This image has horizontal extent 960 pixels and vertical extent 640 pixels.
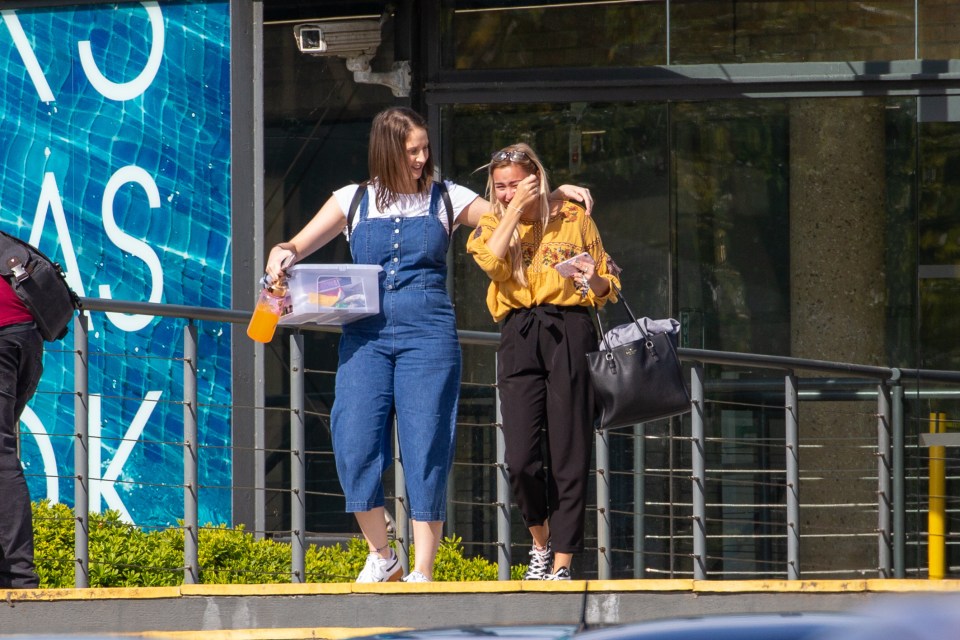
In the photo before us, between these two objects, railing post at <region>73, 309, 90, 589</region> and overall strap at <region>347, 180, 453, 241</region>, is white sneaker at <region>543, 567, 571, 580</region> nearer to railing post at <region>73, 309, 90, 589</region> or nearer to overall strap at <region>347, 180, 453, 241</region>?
overall strap at <region>347, 180, 453, 241</region>

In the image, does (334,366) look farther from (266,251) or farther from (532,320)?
(532,320)

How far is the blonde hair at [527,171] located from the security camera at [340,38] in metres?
3.29

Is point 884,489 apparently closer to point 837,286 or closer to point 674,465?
point 674,465

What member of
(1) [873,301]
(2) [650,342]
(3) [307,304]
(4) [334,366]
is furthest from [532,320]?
(1) [873,301]

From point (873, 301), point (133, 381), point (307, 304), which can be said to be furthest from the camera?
point (873, 301)

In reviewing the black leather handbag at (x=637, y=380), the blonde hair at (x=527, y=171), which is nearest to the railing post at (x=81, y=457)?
the blonde hair at (x=527, y=171)

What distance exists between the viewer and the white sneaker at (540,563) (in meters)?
5.55

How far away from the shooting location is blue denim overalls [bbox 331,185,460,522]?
5273 millimetres

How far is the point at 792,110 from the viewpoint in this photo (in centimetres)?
895

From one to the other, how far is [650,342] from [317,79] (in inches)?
156

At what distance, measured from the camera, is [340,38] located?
8602 millimetres

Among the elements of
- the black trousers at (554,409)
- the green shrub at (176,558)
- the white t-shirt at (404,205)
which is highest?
the white t-shirt at (404,205)

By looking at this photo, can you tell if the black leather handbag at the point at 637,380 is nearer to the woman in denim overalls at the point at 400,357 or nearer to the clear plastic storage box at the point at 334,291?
the woman in denim overalls at the point at 400,357

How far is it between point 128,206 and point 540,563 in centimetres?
399
